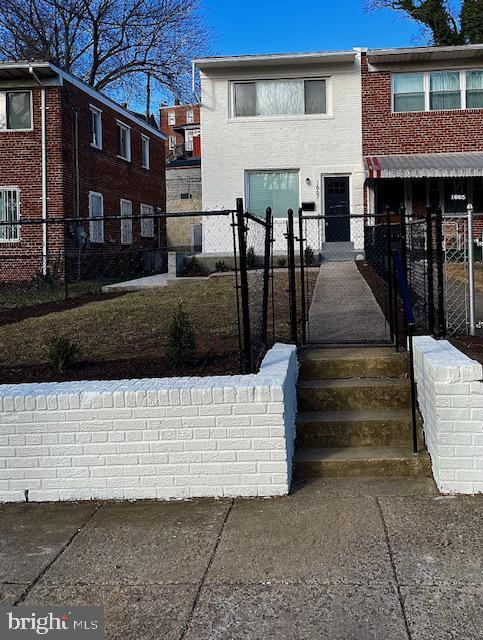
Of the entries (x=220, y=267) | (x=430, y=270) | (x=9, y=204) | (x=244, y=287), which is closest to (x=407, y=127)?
(x=220, y=267)

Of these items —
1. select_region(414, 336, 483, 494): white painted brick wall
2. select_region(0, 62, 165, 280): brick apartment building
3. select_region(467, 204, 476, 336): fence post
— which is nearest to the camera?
select_region(414, 336, 483, 494): white painted brick wall

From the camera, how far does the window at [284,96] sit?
756 inches

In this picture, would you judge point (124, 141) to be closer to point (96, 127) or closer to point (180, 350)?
point (96, 127)

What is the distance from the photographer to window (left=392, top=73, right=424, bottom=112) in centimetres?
1891

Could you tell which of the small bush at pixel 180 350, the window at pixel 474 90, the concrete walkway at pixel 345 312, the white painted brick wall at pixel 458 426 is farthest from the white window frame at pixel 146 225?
the white painted brick wall at pixel 458 426

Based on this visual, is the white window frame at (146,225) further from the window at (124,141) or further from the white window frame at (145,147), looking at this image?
the window at (124,141)

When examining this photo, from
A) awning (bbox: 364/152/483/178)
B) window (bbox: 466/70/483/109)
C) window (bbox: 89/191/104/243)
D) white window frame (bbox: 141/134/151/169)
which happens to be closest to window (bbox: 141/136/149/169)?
white window frame (bbox: 141/134/151/169)

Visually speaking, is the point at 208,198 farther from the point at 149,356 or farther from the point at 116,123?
the point at 149,356

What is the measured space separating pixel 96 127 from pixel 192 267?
7.37 meters

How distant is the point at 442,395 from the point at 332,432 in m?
1.05

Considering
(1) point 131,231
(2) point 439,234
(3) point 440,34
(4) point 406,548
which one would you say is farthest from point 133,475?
(3) point 440,34

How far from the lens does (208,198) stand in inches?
772

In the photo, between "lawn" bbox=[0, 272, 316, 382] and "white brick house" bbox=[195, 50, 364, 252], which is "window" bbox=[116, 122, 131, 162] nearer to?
"white brick house" bbox=[195, 50, 364, 252]

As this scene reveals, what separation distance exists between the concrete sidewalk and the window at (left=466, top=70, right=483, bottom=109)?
1692 cm
